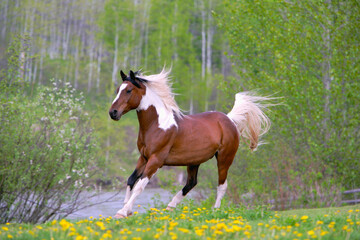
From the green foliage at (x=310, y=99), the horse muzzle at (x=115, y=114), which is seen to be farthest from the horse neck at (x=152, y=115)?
the green foliage at (x=310, y=99)

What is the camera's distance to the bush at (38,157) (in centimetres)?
1128

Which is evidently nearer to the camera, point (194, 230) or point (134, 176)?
point (194, 230)

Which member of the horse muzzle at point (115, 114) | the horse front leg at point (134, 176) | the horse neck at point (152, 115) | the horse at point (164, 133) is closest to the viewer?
the horse muzzle at point (115, 114)

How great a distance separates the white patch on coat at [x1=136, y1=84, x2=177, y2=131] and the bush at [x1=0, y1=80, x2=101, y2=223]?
457 cm

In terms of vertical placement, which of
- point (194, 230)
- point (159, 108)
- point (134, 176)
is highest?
point (159, 108)

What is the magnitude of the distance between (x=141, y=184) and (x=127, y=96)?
1356mm

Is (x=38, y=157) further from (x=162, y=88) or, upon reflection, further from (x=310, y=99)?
(x=310, y=99)

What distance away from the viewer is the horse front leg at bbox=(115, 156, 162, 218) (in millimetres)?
7174

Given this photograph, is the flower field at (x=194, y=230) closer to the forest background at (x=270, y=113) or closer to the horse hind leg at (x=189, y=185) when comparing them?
the horse hind leg at (x=189, y=185)

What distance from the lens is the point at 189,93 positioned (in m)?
41.2

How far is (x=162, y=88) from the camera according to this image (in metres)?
8.04

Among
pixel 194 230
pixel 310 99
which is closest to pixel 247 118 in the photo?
pixel 194 230

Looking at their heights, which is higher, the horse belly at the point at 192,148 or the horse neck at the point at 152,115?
the horse neck at the point at 152,115

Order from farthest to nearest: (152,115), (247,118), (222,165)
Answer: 1. (247,118)
2. (222,165)
3. (152,115)
